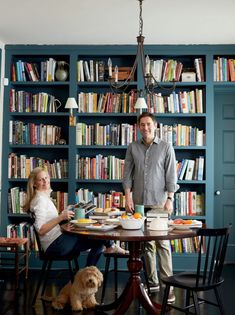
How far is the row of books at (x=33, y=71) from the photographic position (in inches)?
209

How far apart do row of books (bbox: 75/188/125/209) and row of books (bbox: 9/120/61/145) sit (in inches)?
27.1

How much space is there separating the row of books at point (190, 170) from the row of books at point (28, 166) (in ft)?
4.45

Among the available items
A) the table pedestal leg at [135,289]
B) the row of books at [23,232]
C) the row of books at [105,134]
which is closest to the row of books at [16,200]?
the row of books at [23,232]

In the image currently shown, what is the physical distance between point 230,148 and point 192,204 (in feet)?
2.99

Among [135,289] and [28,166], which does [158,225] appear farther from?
[28,166]

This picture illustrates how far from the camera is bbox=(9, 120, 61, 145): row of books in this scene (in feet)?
17.4

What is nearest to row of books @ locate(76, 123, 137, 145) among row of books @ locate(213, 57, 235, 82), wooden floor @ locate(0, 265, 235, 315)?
row of books @ locate(213, 57, 235, 82)

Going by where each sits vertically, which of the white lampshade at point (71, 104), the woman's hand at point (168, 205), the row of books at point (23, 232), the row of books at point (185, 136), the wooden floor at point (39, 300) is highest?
the white lampshade at point (71, 104)

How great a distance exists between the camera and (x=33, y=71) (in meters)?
5.35

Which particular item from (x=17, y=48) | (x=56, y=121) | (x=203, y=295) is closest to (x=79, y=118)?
(x=56, y=121)

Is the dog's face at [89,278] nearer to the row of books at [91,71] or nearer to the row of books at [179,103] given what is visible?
the row of books at [179,103]

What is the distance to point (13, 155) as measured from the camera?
5320 mm

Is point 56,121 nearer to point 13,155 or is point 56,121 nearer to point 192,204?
point 13,155

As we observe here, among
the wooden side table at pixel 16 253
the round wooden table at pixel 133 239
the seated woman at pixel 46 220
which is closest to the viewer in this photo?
the round wooden table at pixel 133 239
